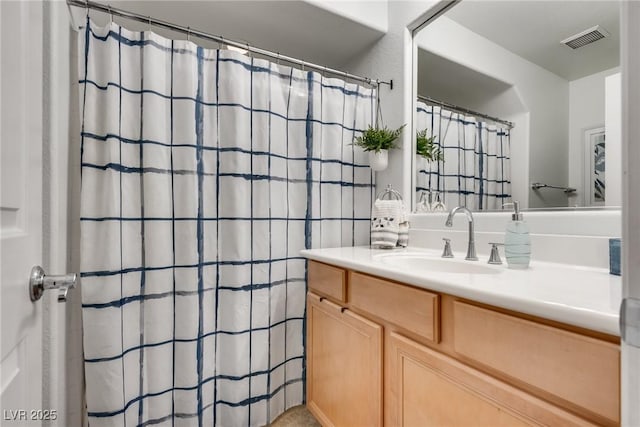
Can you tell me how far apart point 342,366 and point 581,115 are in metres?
1.27

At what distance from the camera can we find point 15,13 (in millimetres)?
466

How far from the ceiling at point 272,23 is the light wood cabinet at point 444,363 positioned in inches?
49.5

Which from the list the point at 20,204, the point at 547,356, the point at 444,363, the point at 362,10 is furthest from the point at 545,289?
the point at 362,10

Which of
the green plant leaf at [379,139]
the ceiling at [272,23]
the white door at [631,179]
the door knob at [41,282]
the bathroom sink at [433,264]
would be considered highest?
the ceiling at [272,23]

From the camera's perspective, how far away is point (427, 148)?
1.63 metres

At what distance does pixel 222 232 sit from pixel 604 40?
159 cm

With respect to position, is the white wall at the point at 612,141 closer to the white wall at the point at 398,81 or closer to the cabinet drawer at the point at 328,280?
the white wall at the point at 398,81

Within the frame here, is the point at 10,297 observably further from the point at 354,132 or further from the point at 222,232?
the point at 354,132

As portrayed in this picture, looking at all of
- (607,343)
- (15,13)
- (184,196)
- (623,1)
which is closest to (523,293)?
(607,343)

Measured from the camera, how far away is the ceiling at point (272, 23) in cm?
147

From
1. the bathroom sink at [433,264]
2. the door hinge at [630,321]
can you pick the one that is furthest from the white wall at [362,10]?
the door hinge at [630,321]

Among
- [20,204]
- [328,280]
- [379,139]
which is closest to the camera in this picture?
[20,204]

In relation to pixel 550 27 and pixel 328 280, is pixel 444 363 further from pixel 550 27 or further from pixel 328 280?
pixel 550 27

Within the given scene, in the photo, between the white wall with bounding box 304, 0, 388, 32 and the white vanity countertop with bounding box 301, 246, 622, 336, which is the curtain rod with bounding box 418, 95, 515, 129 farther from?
the white vanity countertop with bounding box 301, 246, 622, 336
